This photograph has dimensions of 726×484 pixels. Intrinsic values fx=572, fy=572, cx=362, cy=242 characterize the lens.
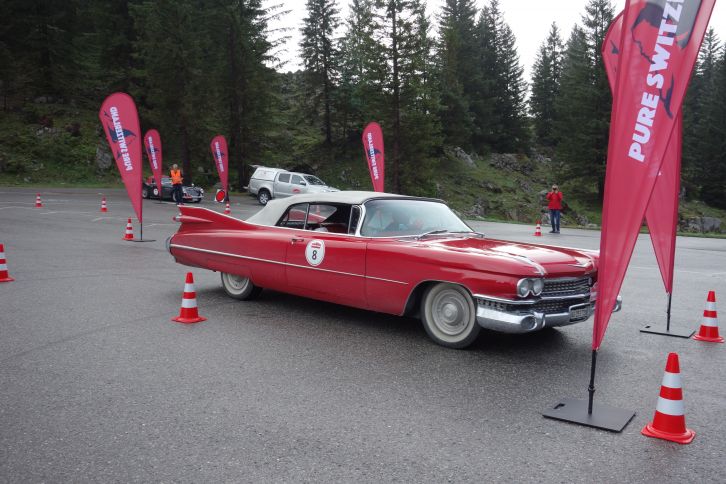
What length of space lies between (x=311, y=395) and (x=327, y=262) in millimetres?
2159

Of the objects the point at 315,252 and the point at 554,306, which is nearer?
the point at 554,306

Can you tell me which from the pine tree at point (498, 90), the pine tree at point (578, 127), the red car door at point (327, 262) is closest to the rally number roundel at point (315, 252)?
the red car door at point (327, 262)

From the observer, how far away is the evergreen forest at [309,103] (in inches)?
1586

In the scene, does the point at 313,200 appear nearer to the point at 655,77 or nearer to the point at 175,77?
the point at 655,77

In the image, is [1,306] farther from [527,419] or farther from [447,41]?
[447,41]

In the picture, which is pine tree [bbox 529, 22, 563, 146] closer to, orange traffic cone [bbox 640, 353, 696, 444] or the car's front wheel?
the car's front wheel

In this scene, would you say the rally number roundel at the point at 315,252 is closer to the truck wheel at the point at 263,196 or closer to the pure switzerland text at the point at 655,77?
the pure switzerland text at the point at 655,77

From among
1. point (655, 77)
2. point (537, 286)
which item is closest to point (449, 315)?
point (537, 286)

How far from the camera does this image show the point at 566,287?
5.34 metres

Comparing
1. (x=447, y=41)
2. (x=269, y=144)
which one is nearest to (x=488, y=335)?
(x=269, y=144)

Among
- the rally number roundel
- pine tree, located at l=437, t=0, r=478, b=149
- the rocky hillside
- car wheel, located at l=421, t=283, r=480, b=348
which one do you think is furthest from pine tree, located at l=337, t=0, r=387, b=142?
car wheel, located at l=421, t=283, r=480, b=348

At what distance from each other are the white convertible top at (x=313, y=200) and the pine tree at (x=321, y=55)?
44.9 m

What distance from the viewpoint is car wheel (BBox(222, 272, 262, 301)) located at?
24.3 feet

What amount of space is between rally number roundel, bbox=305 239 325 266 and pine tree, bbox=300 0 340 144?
46.0 meters
